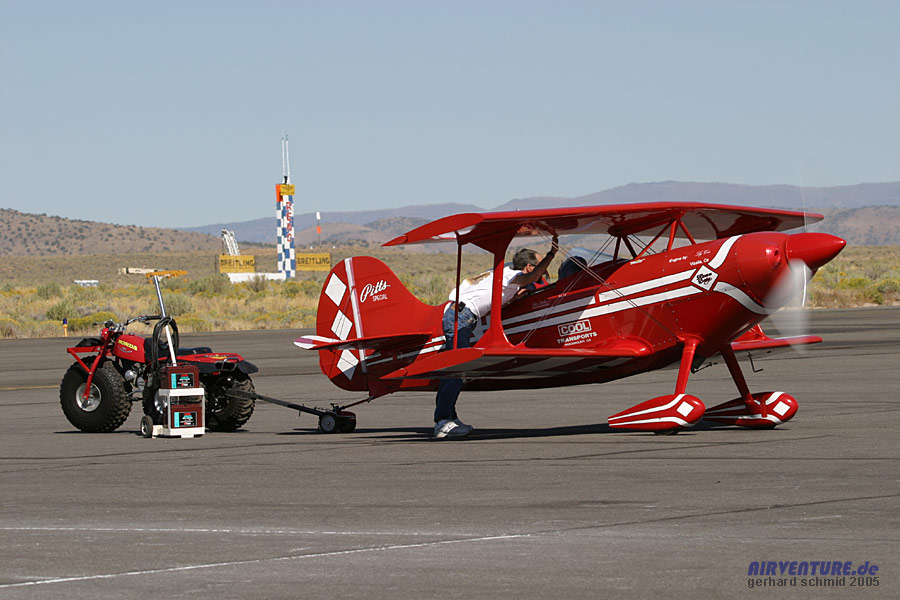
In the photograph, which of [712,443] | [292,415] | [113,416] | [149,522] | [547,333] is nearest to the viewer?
[149,522]

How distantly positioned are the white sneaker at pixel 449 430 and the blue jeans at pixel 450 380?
0.36ft

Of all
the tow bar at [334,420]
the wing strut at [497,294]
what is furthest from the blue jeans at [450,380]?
the tow bar at [334,420]

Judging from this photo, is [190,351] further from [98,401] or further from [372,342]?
[372,342]

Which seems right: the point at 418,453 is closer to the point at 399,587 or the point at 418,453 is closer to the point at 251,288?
the point at 399,587

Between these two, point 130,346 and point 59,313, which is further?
point 59,313

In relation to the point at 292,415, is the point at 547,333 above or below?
above

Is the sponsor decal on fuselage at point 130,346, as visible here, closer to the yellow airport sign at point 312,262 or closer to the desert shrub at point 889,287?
the desert shrub at point 889,287

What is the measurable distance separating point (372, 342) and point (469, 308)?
4.30ft

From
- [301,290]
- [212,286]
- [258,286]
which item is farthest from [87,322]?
[258,286]

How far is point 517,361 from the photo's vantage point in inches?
508

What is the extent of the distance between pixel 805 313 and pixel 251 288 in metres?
62.6

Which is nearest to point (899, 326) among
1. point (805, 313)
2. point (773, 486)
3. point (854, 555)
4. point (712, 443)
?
point (805, 313)

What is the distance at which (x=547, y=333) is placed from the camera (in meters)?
13.9

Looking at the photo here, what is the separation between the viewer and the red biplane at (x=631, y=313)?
1262 centimetres
